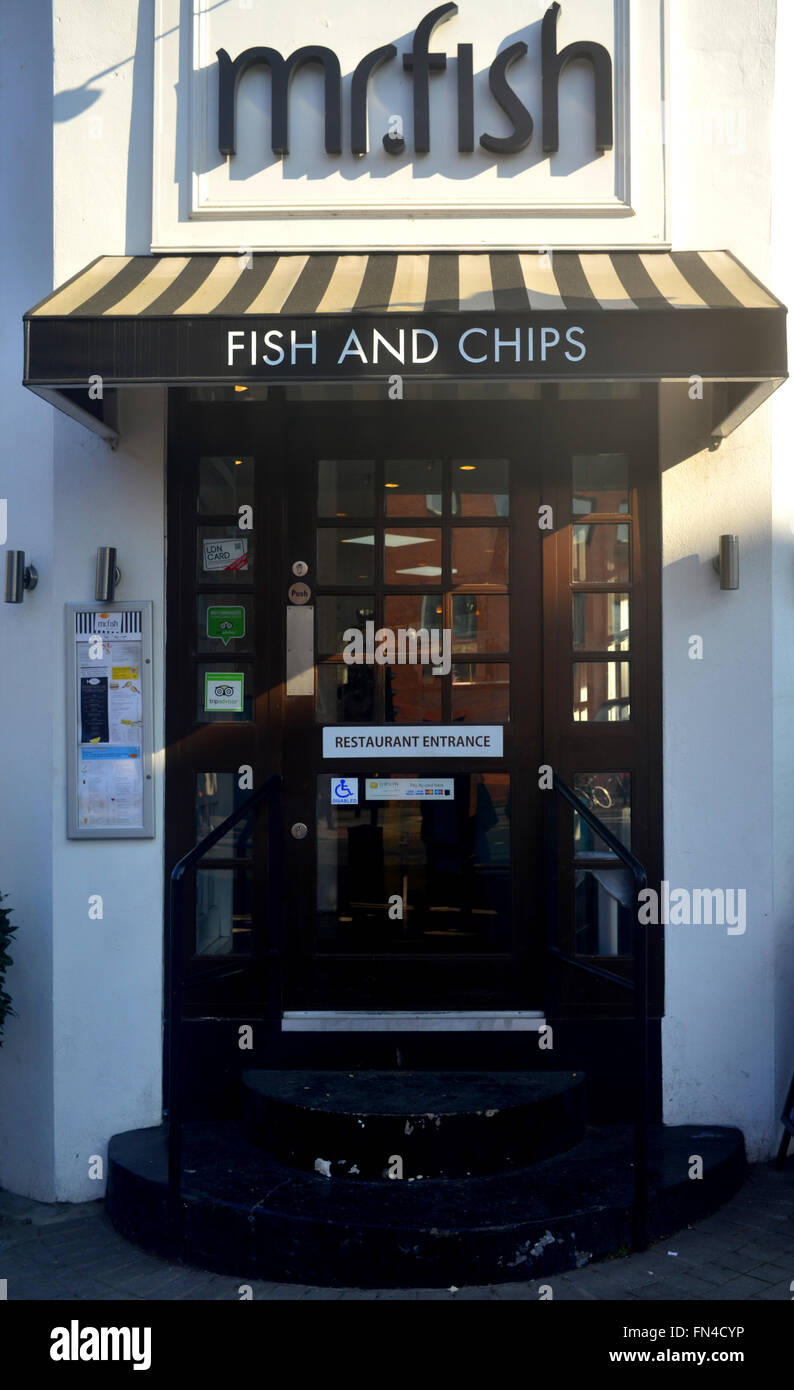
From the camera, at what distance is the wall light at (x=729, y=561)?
4.70 metres

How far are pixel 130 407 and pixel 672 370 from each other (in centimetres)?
234

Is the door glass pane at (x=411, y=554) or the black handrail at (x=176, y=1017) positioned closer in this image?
the black handrail at (x=176, y=1017)

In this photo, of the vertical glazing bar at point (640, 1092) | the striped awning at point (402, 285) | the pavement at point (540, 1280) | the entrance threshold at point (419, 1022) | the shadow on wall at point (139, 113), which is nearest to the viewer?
the pavement at point (540, 1280)

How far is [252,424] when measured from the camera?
4883mm

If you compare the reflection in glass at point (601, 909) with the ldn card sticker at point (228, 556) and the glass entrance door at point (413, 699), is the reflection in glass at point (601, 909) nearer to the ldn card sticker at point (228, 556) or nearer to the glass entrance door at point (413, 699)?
the glass entrance door at point (413, 699)

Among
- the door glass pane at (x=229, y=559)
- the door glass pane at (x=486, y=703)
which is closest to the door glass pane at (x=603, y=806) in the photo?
the door glass pane at (x=486, y=703)

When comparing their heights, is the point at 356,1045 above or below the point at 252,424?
below

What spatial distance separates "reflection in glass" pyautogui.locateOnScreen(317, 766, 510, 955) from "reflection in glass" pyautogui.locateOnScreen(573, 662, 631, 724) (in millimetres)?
486

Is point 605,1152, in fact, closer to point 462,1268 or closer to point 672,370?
point 462,1268

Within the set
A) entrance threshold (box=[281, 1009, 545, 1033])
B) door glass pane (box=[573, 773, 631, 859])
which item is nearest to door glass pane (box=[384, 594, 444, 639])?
door glass pane (box=[573, 773, 631, 859])

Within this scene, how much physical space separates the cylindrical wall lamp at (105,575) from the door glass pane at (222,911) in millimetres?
1287
